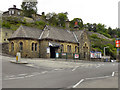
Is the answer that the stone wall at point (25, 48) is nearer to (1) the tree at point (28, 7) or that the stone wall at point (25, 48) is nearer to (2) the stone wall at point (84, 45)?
(2) the stone wall at point (84, 45)

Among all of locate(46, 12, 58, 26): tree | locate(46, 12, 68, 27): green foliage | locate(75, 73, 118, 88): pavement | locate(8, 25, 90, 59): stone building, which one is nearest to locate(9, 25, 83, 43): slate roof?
locate(8, 25, 90, 59): stone building

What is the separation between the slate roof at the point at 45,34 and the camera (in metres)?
34.9

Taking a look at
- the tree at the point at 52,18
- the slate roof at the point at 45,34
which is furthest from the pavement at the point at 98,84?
the tree at the point at 52,18

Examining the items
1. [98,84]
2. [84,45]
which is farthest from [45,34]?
[98,84]

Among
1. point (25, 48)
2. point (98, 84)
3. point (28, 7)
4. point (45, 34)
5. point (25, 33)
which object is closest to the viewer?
point (98, 84)

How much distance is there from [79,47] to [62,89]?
118ft

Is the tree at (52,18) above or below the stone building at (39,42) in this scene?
above

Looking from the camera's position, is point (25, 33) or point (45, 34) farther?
point (45, 34)

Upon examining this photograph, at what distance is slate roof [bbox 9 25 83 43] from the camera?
115 ft

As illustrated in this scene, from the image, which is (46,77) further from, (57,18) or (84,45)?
(57,18)

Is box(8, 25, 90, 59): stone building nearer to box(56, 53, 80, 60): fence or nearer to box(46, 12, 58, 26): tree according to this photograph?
box(56, 53, 80, 60): fence

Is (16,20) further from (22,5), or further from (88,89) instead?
(88,89)

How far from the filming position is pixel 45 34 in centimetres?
3750

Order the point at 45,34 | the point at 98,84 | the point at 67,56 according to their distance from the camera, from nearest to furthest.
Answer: the point at 98,84, the point at 67,56, the point at 45,34
